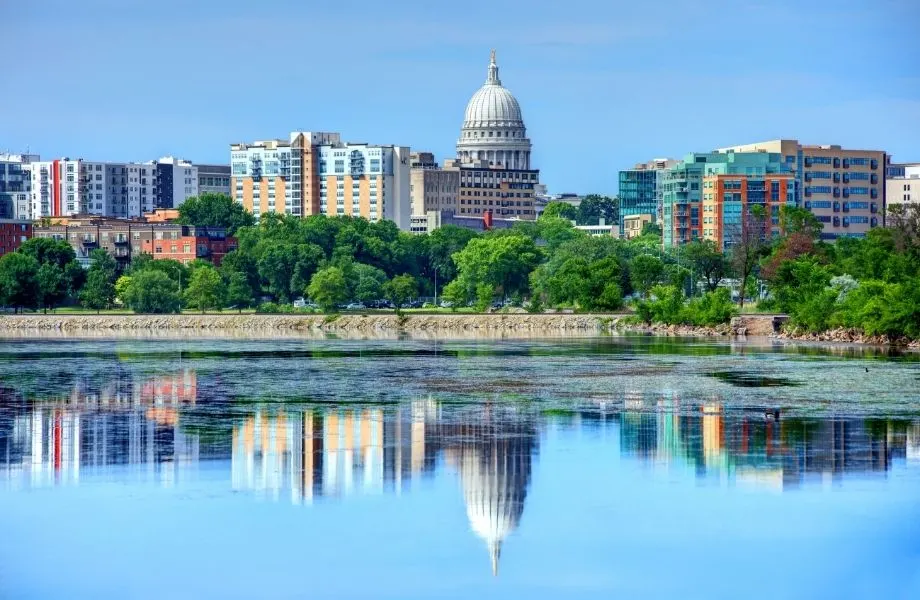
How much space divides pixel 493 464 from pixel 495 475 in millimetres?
1377

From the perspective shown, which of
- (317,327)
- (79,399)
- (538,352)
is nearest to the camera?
(79,399)

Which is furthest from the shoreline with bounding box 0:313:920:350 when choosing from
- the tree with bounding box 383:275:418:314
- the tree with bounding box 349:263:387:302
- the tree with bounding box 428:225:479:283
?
the tree with bounding box 428:225:479:283

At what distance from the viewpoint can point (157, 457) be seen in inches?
1366

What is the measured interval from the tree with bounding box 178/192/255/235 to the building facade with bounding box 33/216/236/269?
16030 mm

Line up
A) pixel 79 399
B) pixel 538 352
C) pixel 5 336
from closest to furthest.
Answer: pixel 79 399, pixel 538 352, pixel 5 336

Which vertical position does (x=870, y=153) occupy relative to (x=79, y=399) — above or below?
above

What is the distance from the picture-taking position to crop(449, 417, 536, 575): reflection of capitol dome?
27.7m

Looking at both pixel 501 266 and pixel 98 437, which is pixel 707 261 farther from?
pixel 98 437

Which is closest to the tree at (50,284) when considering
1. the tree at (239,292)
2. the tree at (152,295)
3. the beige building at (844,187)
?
the tree at (152,295)

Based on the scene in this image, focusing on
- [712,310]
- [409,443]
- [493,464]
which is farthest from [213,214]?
[493,464]

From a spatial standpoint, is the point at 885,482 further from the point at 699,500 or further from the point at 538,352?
the point at 538,352

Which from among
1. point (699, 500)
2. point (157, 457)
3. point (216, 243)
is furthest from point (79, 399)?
point (216, 243)

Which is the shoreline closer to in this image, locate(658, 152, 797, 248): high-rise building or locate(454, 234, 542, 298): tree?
locate(454, 234, 542, 298): tree

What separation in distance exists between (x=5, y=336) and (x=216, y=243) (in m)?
71.1
